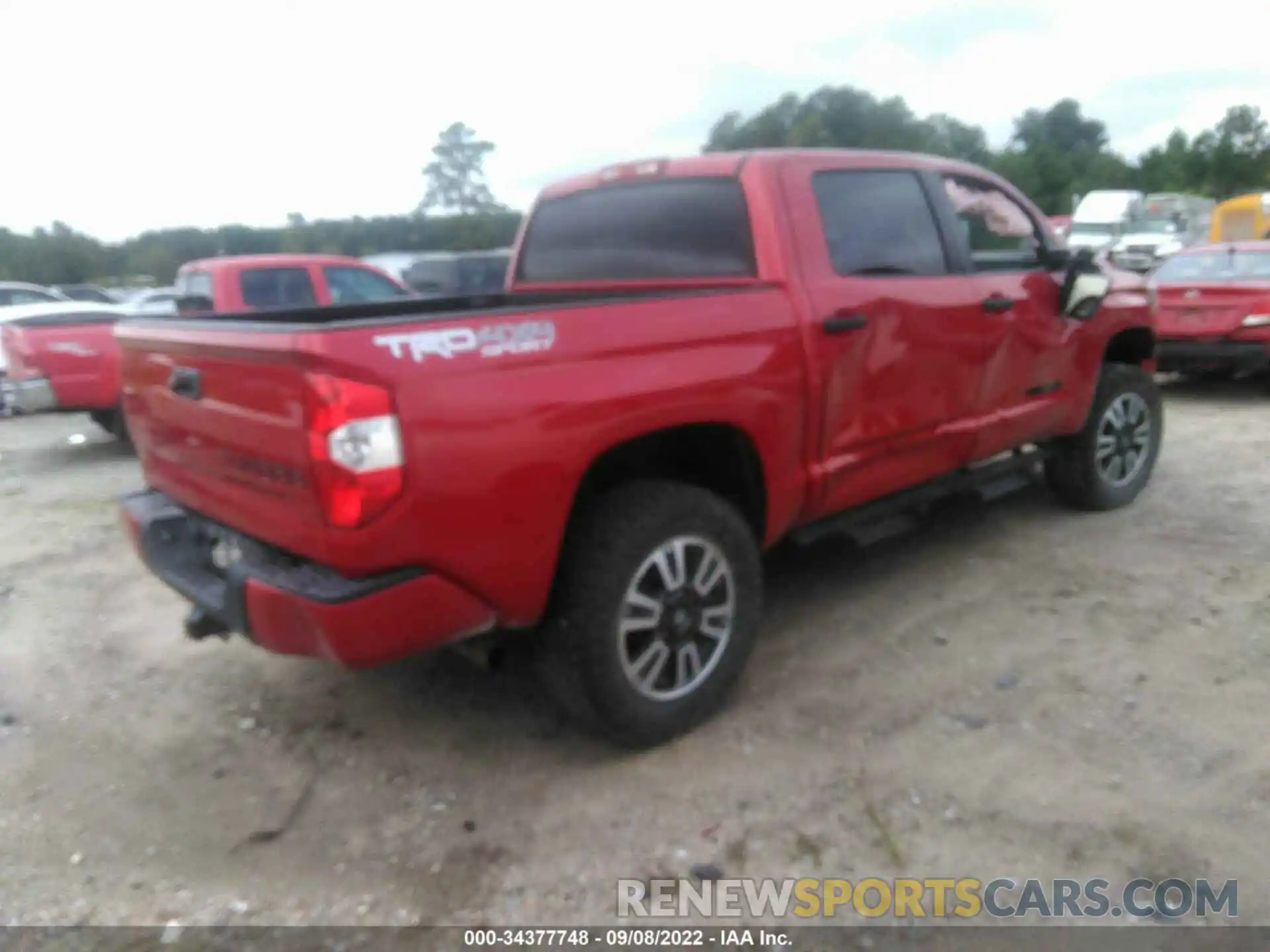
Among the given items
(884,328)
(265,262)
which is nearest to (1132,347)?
(884,328)

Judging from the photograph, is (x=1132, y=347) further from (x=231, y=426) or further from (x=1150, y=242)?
(x=1150, y=242)

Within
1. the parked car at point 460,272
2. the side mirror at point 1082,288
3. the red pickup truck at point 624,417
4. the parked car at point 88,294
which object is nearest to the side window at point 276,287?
the red pickup truck at point 624,417

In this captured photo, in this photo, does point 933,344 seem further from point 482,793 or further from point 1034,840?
point 482,793

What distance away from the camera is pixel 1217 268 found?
9484 millimetres

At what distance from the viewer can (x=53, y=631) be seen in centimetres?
446

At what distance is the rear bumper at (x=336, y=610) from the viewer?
254 centimetres

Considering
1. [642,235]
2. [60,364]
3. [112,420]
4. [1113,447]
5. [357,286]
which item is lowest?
[112,420]

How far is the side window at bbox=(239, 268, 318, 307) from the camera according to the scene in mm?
8734

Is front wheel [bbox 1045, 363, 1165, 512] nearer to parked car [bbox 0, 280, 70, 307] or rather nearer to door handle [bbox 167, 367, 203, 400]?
door handle [bbox 167, 367, 203, 400]

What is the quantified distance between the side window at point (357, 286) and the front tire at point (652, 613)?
6.55 metres

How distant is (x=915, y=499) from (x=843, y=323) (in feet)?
3.37

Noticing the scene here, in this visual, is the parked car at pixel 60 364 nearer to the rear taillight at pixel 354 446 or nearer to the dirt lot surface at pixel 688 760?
the dirt lot surface at pixel 688 760

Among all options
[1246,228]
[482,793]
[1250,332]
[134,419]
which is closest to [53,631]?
[134,419]

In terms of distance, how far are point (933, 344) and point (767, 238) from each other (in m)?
0.90
